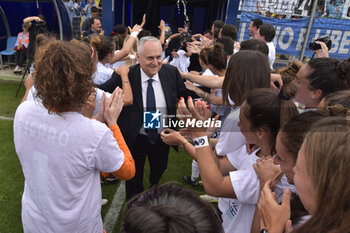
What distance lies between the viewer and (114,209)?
9.21 ft

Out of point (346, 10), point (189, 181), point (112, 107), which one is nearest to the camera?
point (112, 107)

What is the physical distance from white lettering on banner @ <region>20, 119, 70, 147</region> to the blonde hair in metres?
1.05

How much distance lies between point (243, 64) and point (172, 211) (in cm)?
135

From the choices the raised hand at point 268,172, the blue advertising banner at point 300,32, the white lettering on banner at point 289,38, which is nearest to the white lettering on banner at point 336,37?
the blue advertising banner at point 300,32

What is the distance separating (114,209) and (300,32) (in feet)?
20.8

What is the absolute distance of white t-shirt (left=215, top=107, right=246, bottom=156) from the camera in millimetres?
1546

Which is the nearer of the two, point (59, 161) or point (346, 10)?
point (59, 161)

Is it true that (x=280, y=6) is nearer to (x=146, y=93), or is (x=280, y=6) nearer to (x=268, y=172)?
(x=146, y=93)

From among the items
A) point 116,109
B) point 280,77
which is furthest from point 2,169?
point 280,77

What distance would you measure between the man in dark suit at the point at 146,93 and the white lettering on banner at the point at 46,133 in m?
1.23

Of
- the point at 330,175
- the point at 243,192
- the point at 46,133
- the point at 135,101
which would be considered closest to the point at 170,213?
the point at 330,175

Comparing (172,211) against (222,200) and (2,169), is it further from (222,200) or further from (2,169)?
(2,169)

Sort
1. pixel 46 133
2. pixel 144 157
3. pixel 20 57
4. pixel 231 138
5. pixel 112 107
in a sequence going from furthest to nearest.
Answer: pixel 20 57, pixel 144 157, pixel 231 138, pixel 112 107, pixel 46 133

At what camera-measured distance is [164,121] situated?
8.14 ft
